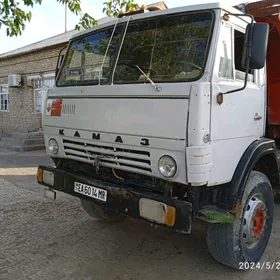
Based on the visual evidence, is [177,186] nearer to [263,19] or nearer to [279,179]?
[279,179]

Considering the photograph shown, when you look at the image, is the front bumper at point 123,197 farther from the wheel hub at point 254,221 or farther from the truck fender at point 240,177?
the wheel hub at point 254,221

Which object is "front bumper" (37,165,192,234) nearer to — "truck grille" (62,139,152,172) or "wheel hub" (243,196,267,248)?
"truck grille" (62,139,152,172)

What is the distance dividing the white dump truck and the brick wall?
30.9 feet

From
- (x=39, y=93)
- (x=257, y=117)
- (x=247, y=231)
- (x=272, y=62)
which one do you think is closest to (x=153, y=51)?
(x=257, y=117)

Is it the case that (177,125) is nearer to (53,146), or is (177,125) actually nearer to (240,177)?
(240,177)

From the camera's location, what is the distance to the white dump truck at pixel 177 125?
2.55m

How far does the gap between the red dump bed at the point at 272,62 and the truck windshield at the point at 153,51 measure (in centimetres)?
125

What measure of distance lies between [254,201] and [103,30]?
2386 mm

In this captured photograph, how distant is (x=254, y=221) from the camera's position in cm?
317

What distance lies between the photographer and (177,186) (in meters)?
2.84

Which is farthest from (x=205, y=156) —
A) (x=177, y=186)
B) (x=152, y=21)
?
(x=152, y=21)

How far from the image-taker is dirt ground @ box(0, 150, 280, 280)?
304 cm

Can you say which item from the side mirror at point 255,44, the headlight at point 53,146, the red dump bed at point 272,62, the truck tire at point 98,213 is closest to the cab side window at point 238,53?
the side mirror at point 255,44

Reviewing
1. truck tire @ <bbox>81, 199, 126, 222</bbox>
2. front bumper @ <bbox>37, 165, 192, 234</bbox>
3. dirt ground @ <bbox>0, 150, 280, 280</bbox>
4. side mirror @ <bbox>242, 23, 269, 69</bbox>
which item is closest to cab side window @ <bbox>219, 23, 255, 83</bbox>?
side mirror @ <bbox>242, 23, 269, 69</bbox>
